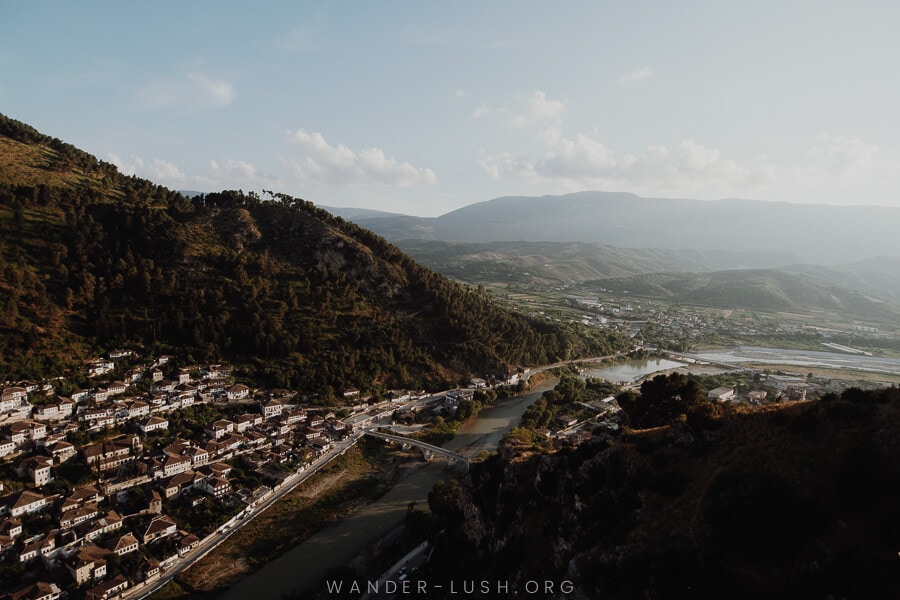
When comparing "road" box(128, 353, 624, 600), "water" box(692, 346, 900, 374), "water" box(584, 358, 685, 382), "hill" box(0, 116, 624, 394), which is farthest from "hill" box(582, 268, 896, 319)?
"road" box(128, 353, 624, 600)

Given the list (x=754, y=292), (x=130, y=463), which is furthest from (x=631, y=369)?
(x=754, y=292)

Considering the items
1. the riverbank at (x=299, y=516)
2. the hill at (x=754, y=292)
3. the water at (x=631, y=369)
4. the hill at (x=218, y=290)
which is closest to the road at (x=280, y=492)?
the riverbank at (x=299, y=516)

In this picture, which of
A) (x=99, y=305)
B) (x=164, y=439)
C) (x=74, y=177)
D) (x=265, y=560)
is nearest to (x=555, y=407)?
(x=265, y=560)

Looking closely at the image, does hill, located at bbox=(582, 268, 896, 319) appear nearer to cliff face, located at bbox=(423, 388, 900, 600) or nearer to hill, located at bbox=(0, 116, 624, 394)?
hill, located at bbox=(0, 116, 624, 394)

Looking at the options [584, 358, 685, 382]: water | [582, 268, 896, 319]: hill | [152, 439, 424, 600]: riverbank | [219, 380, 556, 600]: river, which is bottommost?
[219, 380, 556, 600]: river

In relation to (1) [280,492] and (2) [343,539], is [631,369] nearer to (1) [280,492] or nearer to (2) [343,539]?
(2) [343,539]

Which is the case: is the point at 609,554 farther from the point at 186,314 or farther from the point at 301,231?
the point at 301,231
